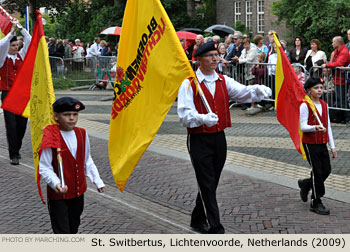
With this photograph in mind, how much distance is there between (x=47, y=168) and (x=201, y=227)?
196cm

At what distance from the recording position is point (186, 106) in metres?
5.76

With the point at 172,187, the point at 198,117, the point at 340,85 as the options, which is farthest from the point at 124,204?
the point at 340,85

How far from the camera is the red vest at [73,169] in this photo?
17.0ft

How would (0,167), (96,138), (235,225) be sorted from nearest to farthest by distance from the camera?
(235,225) < (0,167) < (96,138)

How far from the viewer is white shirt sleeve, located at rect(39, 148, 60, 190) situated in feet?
16.7

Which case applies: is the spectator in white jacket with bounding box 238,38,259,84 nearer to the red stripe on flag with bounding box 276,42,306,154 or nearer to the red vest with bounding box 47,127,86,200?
the red stripe on flag with bounding box 276,42,306,154

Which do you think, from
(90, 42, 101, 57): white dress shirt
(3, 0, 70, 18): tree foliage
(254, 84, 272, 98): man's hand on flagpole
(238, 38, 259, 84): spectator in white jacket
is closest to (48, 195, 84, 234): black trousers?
(254, 84, 272, 98): man's hand on flagpole

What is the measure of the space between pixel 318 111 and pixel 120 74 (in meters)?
2.39

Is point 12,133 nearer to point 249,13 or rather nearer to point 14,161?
point 14,161

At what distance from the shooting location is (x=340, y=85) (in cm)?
1285

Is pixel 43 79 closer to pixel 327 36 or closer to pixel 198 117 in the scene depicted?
pixel 198 117

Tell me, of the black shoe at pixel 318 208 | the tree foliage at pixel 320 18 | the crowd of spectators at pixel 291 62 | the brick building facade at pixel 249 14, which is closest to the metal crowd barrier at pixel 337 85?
the crowd of spectators at pixel 291 62

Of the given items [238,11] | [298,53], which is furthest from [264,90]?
[238,11]

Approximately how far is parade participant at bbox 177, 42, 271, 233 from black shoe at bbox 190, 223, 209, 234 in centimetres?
32
